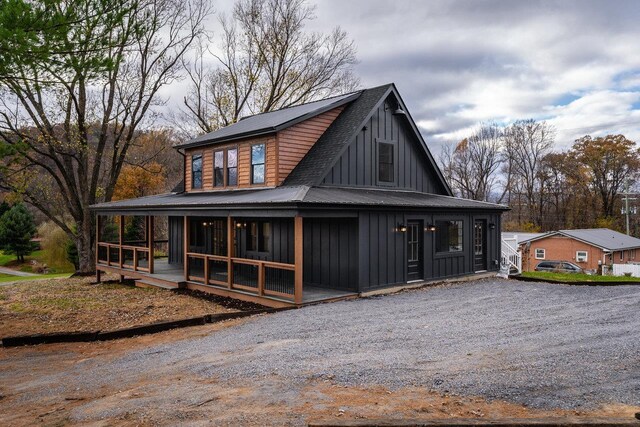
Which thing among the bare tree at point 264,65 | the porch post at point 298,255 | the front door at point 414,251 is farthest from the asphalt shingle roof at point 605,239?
the porch post at point 298,255

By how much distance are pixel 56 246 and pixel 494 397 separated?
35.8m

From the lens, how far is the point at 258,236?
48.5 feet

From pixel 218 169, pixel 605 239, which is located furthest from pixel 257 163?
pixel 605 239

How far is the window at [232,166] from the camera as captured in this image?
15.6m

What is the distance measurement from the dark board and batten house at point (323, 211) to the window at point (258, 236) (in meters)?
0.03

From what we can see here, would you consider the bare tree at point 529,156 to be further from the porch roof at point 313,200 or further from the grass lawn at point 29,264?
the grass lawn at point 29,264

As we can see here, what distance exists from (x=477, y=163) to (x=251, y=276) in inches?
1381

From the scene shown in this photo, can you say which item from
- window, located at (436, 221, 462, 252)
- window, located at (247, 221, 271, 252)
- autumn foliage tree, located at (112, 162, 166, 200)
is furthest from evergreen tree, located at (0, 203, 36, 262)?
window, located at (436, 221, 462, 252)

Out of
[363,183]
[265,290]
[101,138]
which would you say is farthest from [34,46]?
[101,138]

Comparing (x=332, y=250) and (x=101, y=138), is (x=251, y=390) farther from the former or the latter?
(x=101, y=138)

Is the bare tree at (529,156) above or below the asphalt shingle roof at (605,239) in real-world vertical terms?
above

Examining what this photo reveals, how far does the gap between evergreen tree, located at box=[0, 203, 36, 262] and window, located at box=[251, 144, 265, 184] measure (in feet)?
102

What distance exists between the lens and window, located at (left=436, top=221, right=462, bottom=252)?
1457 cm

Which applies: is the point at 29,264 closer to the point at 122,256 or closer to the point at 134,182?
the point at 134,182
